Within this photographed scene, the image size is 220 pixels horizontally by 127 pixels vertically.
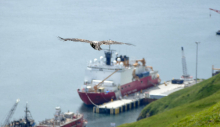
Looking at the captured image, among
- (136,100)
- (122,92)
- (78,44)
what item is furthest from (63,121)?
(78,44)

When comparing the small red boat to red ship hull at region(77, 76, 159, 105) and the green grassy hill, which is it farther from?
red ship hull at region(77, 76, 159, 105)

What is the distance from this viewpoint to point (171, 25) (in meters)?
128

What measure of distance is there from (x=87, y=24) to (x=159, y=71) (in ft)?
164

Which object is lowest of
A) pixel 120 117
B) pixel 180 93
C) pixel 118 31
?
pixel 120 117

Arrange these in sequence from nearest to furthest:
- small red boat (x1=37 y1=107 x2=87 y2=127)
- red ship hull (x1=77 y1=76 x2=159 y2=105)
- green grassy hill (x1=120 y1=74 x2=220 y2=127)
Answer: green grassy hill (x1=120 y1=74 x2=220 y2=127) → small red boat (x1=37 y1=107 x2=87 y2=127) → red ship hull (x1=77 y1=76 x2=159 y2=105)

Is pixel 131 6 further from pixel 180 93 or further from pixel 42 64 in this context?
pixel 180 93

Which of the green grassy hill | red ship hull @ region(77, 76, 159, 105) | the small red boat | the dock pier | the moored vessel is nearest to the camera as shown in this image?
the green grassy hill

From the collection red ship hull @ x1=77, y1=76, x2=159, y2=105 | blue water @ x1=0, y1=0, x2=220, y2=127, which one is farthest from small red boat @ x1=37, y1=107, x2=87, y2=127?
red ship hull @ x1=77, y1=76, x2=159, y2=105

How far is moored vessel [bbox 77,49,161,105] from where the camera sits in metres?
58.6

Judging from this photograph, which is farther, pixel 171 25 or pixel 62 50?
pixel 171 25

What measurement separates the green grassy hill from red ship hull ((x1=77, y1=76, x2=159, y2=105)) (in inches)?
496

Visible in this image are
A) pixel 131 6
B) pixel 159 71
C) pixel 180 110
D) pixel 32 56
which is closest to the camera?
pixel 180 110

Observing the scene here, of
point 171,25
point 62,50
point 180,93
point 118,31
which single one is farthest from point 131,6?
point 180,93

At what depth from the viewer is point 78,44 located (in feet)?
334
